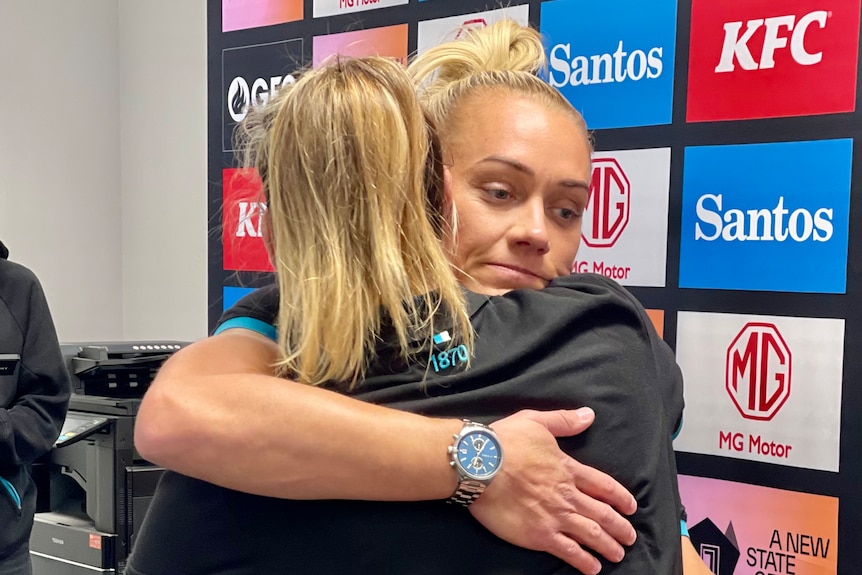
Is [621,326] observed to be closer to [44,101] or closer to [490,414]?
[490,414]

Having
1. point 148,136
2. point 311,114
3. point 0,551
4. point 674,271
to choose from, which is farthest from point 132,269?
point 311,114

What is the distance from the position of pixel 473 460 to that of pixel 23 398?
1813 mm

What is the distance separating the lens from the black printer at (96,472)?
2.56 meters

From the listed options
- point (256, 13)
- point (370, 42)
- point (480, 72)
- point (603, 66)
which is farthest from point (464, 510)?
point (256, 13)

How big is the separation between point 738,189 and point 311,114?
143 centimetres

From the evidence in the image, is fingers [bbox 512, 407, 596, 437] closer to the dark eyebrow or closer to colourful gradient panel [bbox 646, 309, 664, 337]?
the dark eyebrow

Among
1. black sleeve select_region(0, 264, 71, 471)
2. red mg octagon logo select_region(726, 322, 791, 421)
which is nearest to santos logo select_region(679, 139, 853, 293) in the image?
red mg octagon logo select_region(726, 322, 791, 421)

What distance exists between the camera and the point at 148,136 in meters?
3.86

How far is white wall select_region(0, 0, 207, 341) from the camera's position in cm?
365

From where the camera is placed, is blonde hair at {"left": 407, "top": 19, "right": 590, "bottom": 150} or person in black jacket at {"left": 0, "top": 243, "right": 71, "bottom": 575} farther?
person in black jacket at {"left": 0, "top": 243, "right": 71, "bottom": 575}

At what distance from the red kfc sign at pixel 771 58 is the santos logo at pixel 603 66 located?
106 millimetres

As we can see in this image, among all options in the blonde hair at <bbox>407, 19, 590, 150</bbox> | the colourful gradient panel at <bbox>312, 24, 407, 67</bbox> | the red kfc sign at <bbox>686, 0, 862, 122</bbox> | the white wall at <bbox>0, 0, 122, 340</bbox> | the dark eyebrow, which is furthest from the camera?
the white wall at <bbox>0, 0, 122, 340</bbox>

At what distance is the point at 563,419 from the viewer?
79cm

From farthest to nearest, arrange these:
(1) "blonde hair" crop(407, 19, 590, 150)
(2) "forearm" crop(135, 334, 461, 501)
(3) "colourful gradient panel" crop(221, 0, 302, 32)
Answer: (3) "colourful gradient panel" crop(221, 0, 302, 32) → (1) "blonde hair" crop(407, 19, 590, 150) → (2) "forearm" crop(135, 334, 461, 501)
